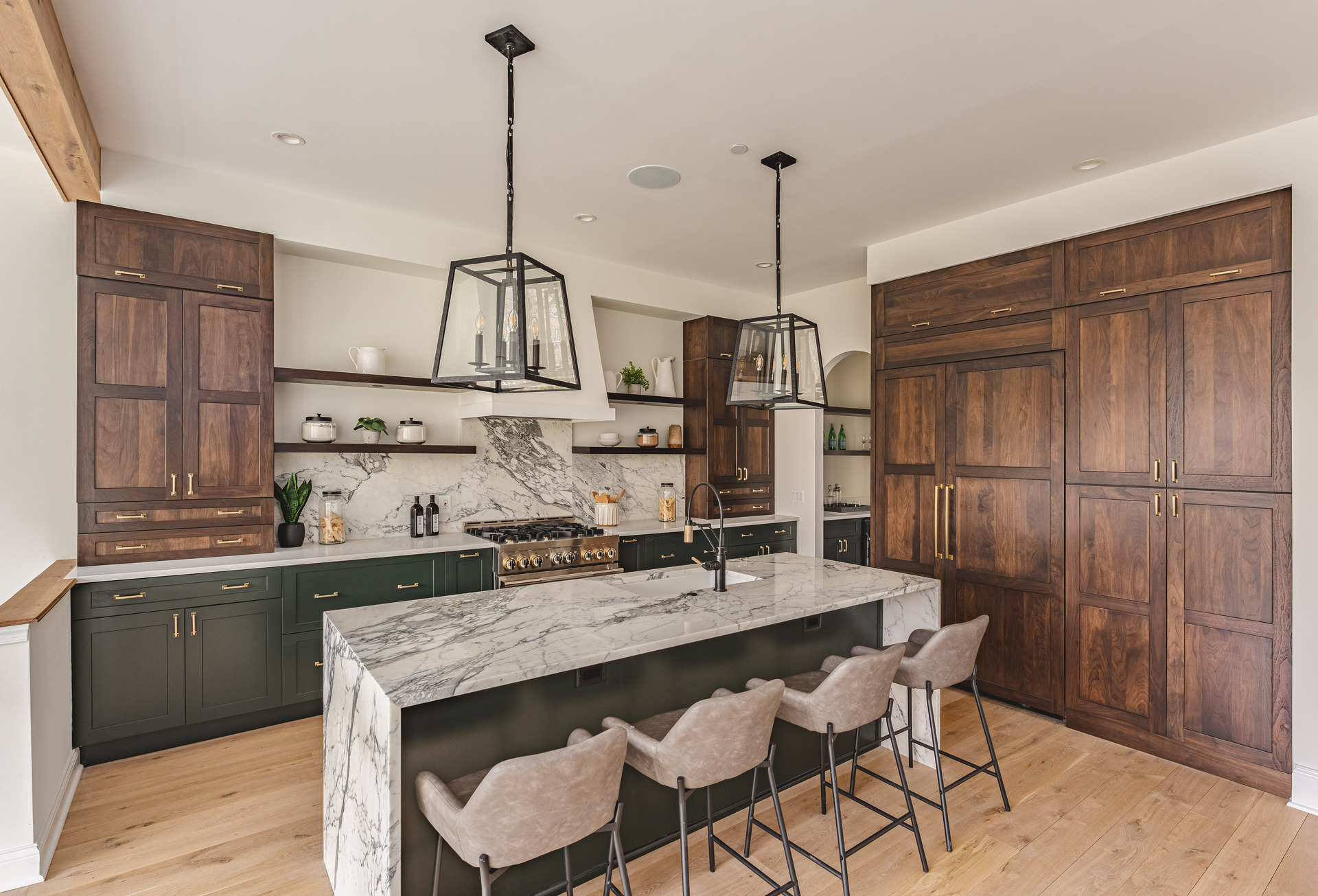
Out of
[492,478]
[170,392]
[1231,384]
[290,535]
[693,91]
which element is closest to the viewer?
[693,91]

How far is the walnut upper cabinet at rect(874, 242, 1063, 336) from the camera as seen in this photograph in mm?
3770

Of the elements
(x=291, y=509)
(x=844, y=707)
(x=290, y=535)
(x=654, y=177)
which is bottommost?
(x=844, y=707)

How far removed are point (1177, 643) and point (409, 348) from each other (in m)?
4.73

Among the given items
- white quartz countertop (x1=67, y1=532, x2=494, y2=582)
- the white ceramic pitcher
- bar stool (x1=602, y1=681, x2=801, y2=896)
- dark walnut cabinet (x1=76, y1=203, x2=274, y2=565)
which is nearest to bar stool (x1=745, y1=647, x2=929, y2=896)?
bar stool (x1=602, y1=681, x2=801, y2=896)

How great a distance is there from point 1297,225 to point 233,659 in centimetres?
541

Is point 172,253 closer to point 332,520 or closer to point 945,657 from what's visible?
point 332,520

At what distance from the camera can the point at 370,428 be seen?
421 cm

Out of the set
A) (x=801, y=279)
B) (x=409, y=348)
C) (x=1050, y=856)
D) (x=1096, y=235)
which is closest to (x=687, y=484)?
(x=801, y=279)

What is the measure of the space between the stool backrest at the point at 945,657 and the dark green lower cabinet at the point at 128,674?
11.2 feet

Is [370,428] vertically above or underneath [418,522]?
above

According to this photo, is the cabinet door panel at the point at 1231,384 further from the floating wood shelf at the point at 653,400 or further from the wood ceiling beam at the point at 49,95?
the wood ceiling beam at the point at 49,95

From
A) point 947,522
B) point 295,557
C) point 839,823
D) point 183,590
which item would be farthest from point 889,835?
point 183,590

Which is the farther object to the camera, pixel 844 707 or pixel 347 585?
pixel 347 585

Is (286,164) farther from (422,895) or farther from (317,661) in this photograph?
(422,895)
